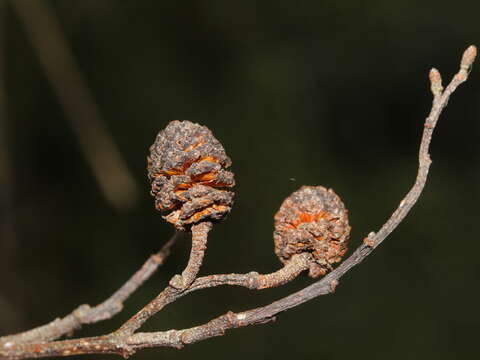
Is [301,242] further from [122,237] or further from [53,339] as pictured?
[122,237]

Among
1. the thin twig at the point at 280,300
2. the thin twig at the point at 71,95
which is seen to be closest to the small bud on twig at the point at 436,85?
the thin twig at the point at 280,300

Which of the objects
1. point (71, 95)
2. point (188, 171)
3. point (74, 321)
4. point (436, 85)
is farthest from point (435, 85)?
point (71, 95)

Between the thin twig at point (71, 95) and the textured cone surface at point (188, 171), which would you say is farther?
the thin twig at point (71, 95)

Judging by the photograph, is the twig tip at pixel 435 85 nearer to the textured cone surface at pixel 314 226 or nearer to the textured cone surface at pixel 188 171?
the textured cone surface at pixel 314 226

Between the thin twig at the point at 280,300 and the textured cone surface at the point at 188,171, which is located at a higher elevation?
the textured cone surface at the point at 188,171

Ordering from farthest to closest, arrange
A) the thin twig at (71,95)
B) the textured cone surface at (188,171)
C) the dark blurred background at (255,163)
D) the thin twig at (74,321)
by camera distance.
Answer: the dark blurred background at (255,163) → the thin twig at (71,95) → the thin twig at (74,321) → the textured cone surface at (188,171)

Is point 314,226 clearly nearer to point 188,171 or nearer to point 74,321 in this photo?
point 188,171
